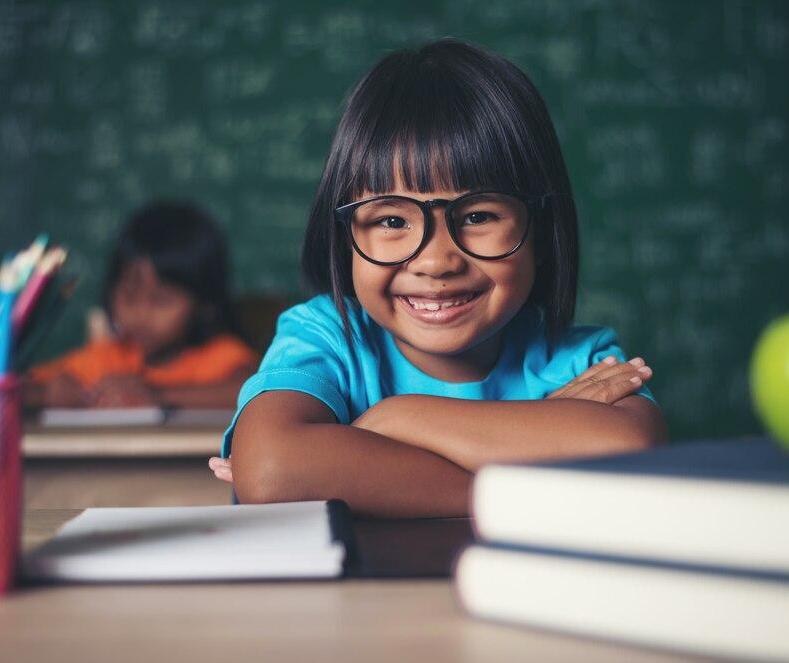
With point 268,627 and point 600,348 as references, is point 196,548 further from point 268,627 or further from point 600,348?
point 600,348

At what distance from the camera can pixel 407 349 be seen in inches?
57.1

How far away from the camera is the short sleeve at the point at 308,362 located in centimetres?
127

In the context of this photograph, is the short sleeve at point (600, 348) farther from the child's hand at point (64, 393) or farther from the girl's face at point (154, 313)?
the girl's face at point (154, 313)

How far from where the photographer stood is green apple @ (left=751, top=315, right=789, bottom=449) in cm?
67

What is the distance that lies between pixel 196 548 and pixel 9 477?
0.13 metres

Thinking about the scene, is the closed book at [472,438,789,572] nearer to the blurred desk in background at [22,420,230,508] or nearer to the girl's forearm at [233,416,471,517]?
the girl's forearm at [233,416,471,517]

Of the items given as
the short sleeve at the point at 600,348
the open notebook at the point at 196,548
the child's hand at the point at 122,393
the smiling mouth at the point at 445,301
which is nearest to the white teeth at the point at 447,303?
the smiling mouth at the point at 445,301

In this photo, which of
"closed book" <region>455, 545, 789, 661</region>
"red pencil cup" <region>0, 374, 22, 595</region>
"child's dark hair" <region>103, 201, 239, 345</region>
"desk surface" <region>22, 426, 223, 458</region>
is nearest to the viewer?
"closed book" <region>455, 545, 789, 661</region>

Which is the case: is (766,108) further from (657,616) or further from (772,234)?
(657,616)

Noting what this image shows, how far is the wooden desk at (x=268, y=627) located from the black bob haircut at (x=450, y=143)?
72cm

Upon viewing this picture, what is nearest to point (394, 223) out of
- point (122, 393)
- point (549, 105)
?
point (122, 393)

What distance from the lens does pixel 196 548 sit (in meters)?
0.69

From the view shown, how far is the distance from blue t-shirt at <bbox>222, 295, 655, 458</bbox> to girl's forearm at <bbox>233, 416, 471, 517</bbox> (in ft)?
0.96

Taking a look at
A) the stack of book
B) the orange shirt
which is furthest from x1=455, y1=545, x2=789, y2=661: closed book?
the orange shirt
